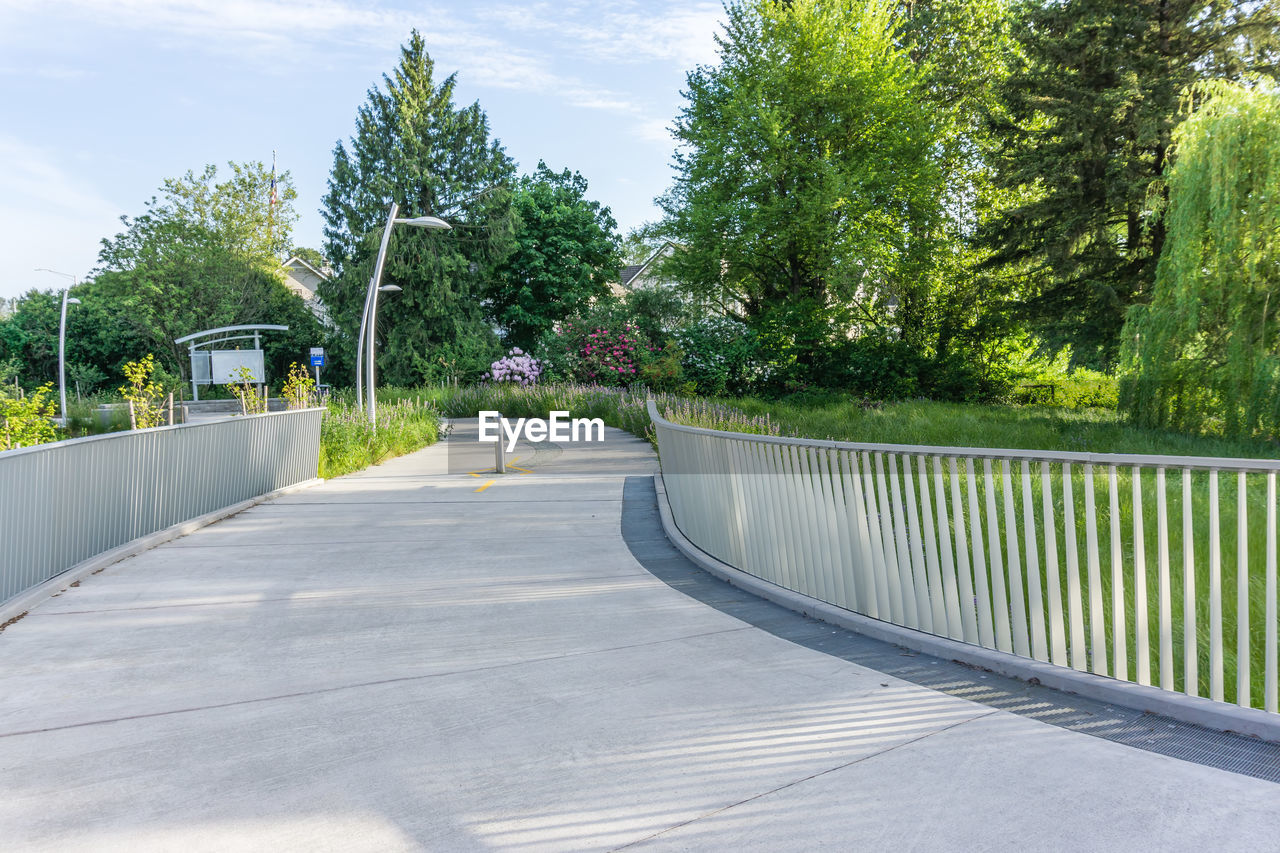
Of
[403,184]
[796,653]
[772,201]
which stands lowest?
[796,653]

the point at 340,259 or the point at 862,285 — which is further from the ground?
the point at 340,259

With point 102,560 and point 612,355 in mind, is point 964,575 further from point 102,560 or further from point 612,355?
point 612,355

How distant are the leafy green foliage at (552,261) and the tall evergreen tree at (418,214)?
226cm

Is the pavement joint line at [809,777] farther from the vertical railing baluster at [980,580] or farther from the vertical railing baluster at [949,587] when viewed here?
the vertical railing baluster at [949,587]

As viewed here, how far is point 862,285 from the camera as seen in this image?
3556cm

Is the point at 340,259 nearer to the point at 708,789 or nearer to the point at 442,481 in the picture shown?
the point at 442,481

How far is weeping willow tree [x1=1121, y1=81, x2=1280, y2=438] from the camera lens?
15195mm

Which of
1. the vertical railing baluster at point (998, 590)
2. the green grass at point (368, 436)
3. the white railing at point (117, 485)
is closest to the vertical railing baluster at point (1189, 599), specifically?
the vertical railing baluster at point (998, 590)

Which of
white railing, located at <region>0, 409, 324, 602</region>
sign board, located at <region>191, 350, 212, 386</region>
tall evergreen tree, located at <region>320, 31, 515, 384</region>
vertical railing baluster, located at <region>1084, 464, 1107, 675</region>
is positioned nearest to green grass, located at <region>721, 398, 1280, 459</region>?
vertical railing baluster, located at <region>1084, 464, 1107, 675</region>

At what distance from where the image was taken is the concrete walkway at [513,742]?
304 cm

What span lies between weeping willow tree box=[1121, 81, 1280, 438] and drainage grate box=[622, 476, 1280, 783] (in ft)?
42.2

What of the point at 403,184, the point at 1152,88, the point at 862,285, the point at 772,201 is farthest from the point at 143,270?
the point at 1152,88

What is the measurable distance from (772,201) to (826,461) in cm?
2893

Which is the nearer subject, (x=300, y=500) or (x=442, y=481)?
(x=300, y=500)
